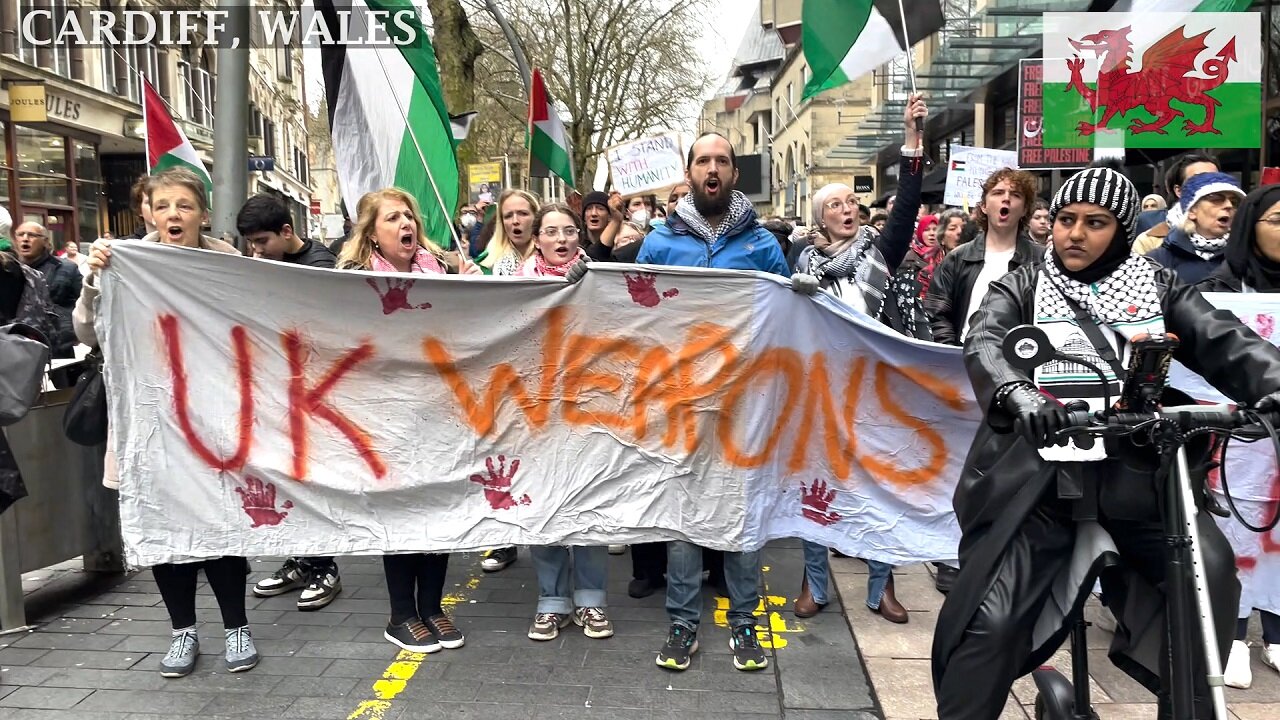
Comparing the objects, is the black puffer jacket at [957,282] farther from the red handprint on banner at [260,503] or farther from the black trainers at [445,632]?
the red handprint on banner at [260,503]

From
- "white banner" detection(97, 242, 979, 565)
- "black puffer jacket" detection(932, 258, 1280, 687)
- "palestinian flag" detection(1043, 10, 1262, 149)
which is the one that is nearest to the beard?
"white banner" detection(97, 242, 979, 565)

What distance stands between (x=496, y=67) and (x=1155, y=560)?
35.2 m

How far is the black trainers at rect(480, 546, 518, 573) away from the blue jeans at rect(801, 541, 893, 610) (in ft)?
5.64

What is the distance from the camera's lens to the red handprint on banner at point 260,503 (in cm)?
403

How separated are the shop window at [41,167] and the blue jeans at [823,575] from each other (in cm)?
2220

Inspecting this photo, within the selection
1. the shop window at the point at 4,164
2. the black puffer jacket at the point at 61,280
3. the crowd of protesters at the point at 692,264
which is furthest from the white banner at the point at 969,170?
the shop window at the point at 4,164

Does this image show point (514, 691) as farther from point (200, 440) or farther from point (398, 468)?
point (200, 440)

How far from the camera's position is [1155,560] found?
2635 mm

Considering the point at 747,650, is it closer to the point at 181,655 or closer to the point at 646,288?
the point at 646,288

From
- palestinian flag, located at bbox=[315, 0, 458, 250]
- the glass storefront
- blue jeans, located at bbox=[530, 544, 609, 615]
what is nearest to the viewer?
blue jeans, located at bbox=[530, 544, 609, 615]

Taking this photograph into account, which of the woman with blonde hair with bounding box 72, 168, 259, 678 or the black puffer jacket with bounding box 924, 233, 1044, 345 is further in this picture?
the black puffer jacket with bounding box 924, 233, 1044, 345

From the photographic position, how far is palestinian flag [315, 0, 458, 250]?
5258mm

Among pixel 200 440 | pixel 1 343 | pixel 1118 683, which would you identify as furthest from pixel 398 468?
pixel 1118 683

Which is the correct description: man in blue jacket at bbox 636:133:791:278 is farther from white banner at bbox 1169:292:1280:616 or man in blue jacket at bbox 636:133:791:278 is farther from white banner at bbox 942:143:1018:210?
white banner at bbox 942:143:1018:210
